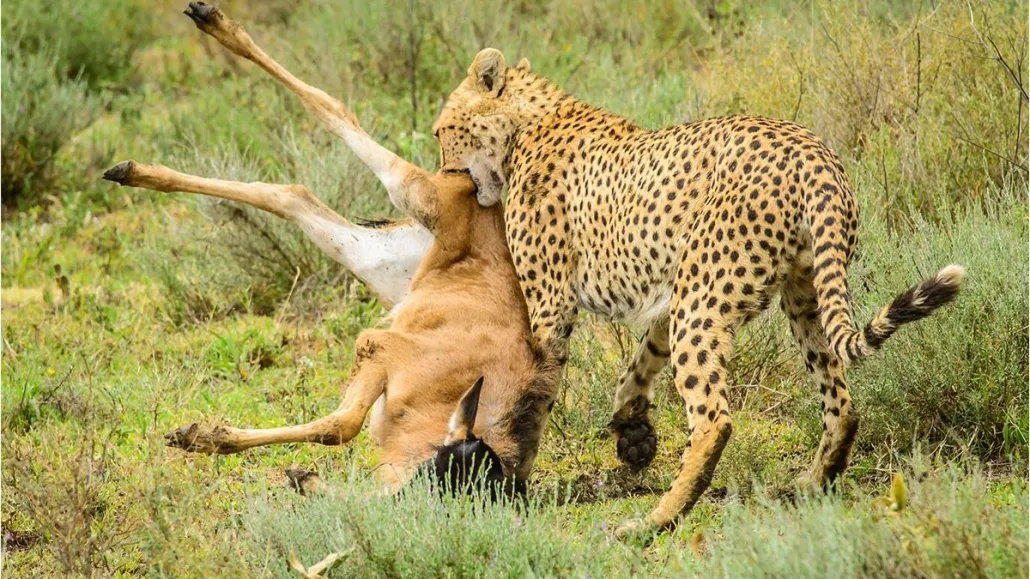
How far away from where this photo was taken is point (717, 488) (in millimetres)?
5293

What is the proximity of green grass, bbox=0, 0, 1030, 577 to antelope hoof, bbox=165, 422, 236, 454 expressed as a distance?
103 mm

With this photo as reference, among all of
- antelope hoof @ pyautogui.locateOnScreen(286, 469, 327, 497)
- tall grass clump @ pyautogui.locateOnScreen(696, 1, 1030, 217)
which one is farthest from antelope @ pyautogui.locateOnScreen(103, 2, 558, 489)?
tall grass clump @ pyautogui.locateOnScreen(696, 1, 1030, 217)

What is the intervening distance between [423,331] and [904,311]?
2.02 meters

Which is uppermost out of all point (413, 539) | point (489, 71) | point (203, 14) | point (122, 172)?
point (203, 14)

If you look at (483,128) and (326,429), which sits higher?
(483,128)

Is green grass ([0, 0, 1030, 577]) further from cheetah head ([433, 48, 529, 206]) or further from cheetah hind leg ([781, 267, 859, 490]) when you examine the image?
cheetah head ([433, 48, 529, 206])

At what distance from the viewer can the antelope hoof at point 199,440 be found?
185 inches

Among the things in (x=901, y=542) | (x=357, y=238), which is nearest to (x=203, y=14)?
(x=357, y=238)

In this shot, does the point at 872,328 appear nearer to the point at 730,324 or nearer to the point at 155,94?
the point at 730,324

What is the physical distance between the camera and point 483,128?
5.88m

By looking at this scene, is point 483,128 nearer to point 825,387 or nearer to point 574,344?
point 574,344

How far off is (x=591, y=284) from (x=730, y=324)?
0.89 metres

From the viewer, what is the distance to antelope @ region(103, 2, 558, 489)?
4.89m

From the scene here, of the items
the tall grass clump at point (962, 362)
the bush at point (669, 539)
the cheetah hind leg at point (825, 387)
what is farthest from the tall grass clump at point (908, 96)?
the bush at point (669, 539)
